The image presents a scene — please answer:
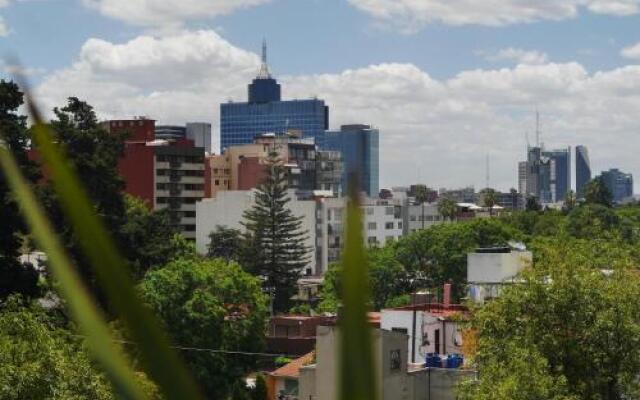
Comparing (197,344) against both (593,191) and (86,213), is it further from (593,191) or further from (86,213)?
(593,191)

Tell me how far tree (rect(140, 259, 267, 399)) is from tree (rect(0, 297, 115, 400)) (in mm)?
17572

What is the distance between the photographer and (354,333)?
0.82m

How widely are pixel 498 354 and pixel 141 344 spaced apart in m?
22.4

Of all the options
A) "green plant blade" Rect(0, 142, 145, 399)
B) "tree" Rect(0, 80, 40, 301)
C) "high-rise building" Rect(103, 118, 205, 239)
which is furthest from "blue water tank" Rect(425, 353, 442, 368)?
"high-rise building" Rect(103, 118, 205, 239)

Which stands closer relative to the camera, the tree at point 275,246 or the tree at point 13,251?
the tree at point 13,251

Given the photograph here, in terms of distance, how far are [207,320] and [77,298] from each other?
3733 cm

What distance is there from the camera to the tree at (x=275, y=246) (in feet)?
238

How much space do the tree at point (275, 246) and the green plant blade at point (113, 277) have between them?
71.1m

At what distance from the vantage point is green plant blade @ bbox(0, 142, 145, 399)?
834mm

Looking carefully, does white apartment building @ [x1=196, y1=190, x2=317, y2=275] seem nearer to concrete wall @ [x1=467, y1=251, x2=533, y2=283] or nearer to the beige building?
concrete wall @ [x1=467, y1=251, x2=533, y2=283]

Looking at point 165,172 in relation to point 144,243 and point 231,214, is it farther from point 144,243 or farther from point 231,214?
point 144,243

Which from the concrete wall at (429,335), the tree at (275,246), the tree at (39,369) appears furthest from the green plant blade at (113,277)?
the tree at (275,246)

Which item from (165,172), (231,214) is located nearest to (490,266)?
(231,214)

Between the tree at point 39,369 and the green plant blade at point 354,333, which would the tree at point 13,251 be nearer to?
the tree at point 39,369
